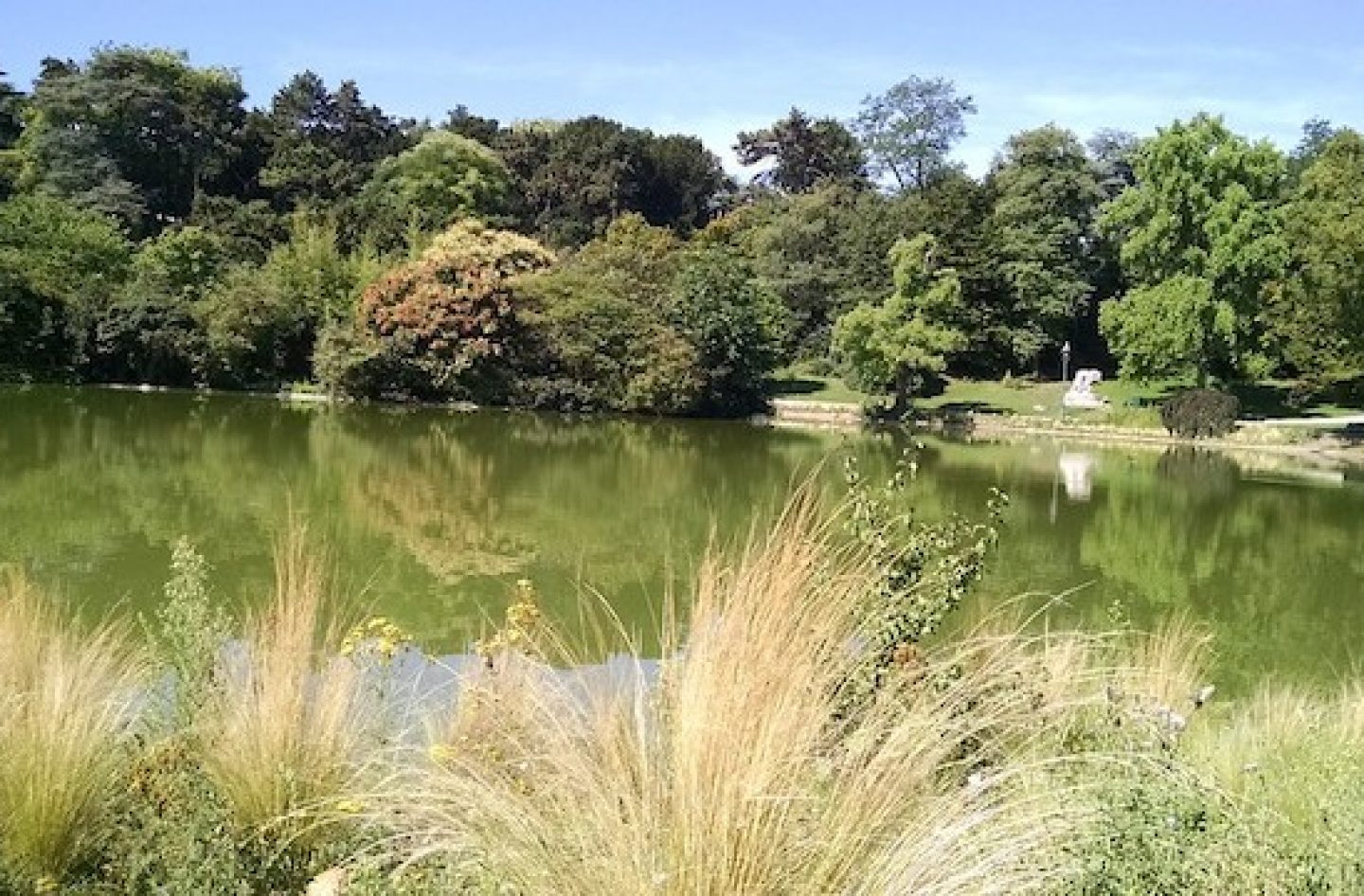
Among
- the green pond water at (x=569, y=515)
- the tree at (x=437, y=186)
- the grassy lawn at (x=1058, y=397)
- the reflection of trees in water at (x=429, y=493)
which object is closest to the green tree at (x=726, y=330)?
the grassy lawn at (x=1058, y=397)

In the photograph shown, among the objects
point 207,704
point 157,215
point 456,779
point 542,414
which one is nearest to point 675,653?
point 456,779

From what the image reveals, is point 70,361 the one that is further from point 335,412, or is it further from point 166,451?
point 166,451

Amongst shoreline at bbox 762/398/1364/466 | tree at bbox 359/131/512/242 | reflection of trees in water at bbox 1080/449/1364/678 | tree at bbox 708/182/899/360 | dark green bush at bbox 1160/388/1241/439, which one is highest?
tree at bbox 359/131/512/242

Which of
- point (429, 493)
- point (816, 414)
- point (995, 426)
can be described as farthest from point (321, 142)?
point (429, 493)

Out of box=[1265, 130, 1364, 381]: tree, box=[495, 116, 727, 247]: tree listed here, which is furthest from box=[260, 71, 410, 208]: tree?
box=[1265, 130, 1364, 381]: tree

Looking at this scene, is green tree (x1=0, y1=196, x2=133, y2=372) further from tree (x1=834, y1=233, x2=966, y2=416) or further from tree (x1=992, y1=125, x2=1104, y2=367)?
Result: tree (x1=992, y1=125, x2=1104, y2=367)

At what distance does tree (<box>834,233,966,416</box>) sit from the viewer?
100 feet

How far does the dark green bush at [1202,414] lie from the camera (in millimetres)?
28062

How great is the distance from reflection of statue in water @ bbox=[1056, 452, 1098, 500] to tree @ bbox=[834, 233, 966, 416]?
6.17 m

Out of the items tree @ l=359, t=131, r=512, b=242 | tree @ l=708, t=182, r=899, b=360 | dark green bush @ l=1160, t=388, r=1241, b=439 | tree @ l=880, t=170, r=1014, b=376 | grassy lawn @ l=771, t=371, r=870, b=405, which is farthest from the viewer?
tree @ l=359, t=131, r=512, b=242

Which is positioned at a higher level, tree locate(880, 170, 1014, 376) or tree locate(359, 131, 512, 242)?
tree locate(359, 131, 512, 242)

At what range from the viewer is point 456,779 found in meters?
1.90

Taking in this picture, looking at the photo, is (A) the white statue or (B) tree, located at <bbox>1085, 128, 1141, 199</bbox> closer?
(A) the white statue

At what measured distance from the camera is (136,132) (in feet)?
139
